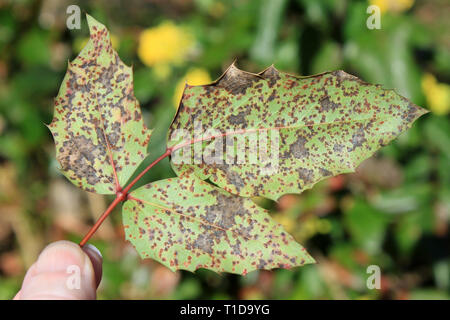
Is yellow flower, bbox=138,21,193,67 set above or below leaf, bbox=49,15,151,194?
above

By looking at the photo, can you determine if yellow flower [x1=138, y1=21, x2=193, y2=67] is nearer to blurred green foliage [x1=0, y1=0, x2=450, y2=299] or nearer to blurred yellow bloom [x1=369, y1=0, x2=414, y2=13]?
blurred green foliage [x1=0, y1=0, x2=450, y2=299]

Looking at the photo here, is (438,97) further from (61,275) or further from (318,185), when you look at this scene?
(61,275)

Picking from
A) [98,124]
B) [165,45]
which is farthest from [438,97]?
[98,124]

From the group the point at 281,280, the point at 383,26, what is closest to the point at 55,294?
the point at 281,280

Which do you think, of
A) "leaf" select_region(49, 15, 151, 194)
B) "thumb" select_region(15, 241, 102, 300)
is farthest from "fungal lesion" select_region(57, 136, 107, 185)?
"thumb" select_region(15, 241, 102, 300)

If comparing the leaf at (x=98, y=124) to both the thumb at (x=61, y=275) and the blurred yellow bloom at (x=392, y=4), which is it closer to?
the thumb at (x=61, y=275)

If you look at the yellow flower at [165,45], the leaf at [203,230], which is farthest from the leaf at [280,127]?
the yellow flower at [165,45]

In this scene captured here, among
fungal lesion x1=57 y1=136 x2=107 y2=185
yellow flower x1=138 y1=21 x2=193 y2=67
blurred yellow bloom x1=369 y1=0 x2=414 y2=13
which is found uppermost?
blurred yellow bloom x1=369 y1=0 x2=414 y2=13
